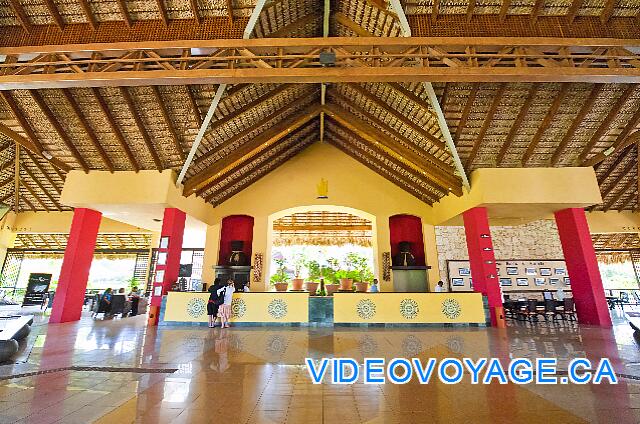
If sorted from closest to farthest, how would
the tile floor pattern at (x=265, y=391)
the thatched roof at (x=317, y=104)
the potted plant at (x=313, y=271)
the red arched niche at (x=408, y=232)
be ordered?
1. the tile floor pattern at (x=265, y=391)
2. the thatched roof at (x=317, y=104)
3. the red arched niche at (x=408, y=232)
4. the potted plant at (x=313, y=271)

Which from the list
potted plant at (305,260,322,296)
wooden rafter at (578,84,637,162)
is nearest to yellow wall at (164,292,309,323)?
potted plant at (305,260,322,296)

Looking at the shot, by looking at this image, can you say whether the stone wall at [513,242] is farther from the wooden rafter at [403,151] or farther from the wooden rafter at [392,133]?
the wooden rafter at [392,133]

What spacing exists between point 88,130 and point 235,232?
21.5ft

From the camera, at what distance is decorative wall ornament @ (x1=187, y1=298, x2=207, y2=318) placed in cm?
875

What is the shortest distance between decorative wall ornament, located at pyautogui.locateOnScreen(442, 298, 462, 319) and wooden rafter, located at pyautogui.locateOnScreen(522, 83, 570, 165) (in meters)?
4.57

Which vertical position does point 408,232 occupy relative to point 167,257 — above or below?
above

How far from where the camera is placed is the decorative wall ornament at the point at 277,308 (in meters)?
8.76

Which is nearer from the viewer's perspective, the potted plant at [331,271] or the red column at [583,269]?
the red column at [583,269]

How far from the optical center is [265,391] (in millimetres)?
3230

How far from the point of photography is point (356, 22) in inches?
304

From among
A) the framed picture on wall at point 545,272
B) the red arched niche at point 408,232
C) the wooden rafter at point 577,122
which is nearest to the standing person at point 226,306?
the red arched niche at point 408,232

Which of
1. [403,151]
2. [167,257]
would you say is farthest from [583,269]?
[167,257]

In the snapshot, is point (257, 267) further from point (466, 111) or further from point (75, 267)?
point (466, 111)

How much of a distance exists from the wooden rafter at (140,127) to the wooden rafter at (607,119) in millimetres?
11818
